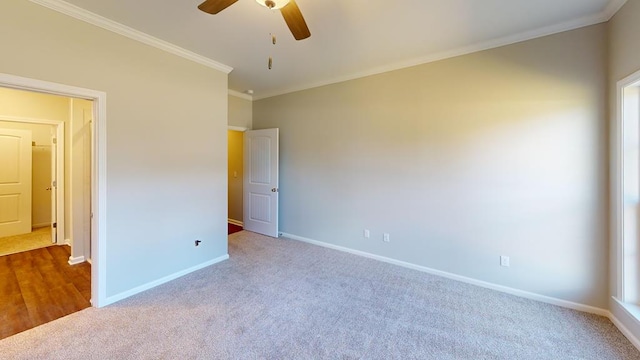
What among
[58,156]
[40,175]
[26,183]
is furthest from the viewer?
[40,175]

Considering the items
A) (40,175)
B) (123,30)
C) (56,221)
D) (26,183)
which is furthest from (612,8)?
(40,175)

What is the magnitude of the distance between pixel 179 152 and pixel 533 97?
12.9 ft

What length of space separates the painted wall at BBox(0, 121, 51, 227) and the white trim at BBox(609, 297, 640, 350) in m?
8.72

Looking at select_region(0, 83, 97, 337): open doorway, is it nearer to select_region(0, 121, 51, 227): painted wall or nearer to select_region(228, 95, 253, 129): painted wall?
select_region(0, 121, 51, 227): painted wall

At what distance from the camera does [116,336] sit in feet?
6.47

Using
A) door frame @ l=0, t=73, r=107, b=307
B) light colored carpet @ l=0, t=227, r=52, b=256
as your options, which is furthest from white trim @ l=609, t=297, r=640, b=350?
light colored carpet @ l=0, t=227, r=52, b=256

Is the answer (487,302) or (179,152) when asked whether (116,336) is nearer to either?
(179,152)

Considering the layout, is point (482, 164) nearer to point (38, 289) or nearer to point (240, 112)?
point (240, 112)

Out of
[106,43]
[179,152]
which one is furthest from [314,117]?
[106,43]

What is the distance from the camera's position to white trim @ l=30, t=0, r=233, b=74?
207cm

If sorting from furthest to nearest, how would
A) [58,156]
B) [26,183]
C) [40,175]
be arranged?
1. [40,175]
2. [26,183]
3. [58,156]

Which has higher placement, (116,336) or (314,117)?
(314,117)

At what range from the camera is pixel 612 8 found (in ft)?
6.86

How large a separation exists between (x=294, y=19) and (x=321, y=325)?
2.42m
